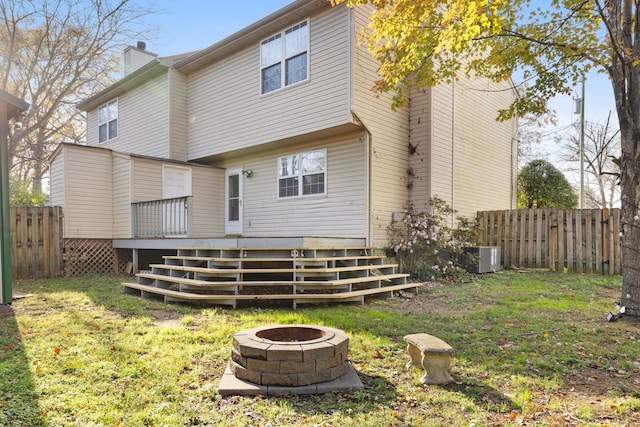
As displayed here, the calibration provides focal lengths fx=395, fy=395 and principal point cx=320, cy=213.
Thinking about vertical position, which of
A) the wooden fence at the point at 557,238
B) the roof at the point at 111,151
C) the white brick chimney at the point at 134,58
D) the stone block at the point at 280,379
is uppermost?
the white brick chimney at the point at 134,58

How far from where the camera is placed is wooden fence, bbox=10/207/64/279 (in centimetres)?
983

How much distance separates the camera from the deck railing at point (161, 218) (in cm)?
1005

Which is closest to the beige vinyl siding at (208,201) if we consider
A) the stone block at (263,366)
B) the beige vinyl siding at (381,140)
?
the beige vinyl siding at (381,140)

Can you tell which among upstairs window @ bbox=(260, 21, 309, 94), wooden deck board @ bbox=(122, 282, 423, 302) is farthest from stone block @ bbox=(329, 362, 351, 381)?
upstairs window @ bbox=(260, 21, 309, 94)

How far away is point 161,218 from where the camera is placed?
10.8 metres

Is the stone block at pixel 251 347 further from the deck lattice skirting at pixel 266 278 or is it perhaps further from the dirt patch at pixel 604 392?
the deck lattice skirting at pixel 266 278

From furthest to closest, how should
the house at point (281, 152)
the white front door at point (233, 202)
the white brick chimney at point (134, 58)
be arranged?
the white brick chimney at point (134, 58) < the white front door at point (233, 202) < the house at point (281, 152)

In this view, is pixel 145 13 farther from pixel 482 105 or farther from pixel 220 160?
pixel 482 105

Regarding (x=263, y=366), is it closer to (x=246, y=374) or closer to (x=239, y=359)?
(x=246, y=374)

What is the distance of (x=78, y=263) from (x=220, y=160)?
16.3 feet

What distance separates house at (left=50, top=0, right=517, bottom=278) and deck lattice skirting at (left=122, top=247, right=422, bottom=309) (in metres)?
0.45

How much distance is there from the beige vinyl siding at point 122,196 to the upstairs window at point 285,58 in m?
4.57

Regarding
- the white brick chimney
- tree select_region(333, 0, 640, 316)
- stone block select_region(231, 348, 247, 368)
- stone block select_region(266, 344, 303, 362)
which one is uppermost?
the white brick chimney

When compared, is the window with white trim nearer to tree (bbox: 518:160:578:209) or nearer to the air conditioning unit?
the air conditioning unit
